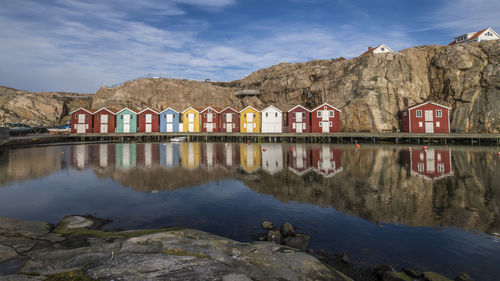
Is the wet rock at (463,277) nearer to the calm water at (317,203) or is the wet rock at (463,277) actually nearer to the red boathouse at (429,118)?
the calm water at (317,203)

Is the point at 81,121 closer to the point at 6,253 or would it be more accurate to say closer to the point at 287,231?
the point at 6,253

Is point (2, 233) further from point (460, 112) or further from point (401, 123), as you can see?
point (460, 112)

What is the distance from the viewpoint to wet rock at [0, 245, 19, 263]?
17.6ft

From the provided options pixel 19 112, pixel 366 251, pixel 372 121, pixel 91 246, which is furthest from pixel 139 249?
pixel 19 112

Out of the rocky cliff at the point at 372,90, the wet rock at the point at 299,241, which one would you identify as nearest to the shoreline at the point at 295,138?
the rocky cliff at the point at 372,90

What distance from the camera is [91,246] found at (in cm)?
621

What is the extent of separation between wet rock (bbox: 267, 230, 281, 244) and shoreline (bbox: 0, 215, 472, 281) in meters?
1.56

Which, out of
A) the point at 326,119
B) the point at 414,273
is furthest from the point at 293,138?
the point at 414,273

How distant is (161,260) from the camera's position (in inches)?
199

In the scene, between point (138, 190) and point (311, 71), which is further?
point (311, 71)

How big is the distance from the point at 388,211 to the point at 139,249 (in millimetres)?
10138

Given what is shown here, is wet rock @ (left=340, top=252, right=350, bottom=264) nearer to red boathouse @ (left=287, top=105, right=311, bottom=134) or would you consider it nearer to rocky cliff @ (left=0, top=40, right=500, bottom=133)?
red boathouse @ (left=287, top=105, right=311, bottom=134)

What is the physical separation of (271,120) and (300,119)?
6.06m

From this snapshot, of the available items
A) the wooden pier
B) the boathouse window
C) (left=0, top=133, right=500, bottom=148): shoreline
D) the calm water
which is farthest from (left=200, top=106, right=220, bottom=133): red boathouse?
the boathouse window
